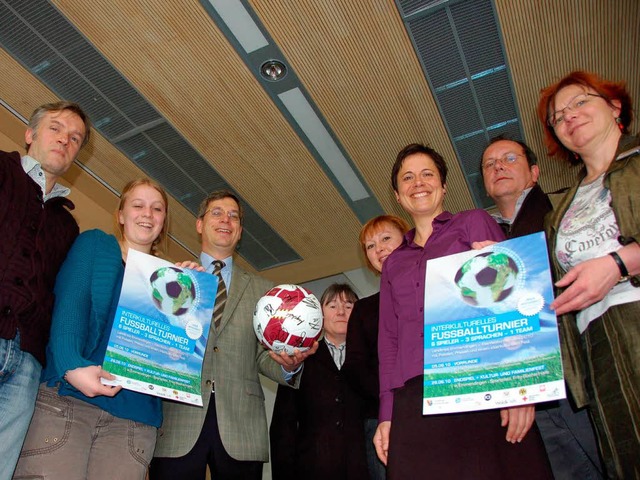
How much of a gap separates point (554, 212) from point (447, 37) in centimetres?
249

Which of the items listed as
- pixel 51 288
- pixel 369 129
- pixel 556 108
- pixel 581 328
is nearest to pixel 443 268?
pixel 581 328

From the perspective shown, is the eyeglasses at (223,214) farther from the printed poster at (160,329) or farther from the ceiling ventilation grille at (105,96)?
the ceiling ventilation grille at (105,96)

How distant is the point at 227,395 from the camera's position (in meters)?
2.55

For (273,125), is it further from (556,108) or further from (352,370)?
(556,108)

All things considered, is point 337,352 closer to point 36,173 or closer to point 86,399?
point 86,399

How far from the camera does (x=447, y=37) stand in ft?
13.4

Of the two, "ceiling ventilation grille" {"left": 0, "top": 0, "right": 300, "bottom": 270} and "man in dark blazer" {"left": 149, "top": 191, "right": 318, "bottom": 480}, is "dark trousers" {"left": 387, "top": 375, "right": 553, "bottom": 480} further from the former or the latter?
"ceiling ventilation grille" {"left": 0, "top": 0, "right": 300, "bottom": 270}

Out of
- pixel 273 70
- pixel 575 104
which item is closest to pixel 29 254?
pixel 575 104

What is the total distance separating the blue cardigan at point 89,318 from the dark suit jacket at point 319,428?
100 cm

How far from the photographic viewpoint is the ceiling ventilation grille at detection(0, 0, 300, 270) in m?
3.94

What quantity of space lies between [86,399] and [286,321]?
921 mm

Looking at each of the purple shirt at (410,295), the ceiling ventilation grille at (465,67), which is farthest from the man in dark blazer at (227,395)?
the ceiling ventilation grille at (465,67)

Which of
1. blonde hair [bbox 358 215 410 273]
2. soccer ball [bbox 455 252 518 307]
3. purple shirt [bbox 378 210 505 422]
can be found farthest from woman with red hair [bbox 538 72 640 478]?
blonde hair [bbox 358 215 410 273]

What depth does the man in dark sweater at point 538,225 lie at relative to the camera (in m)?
2.04
